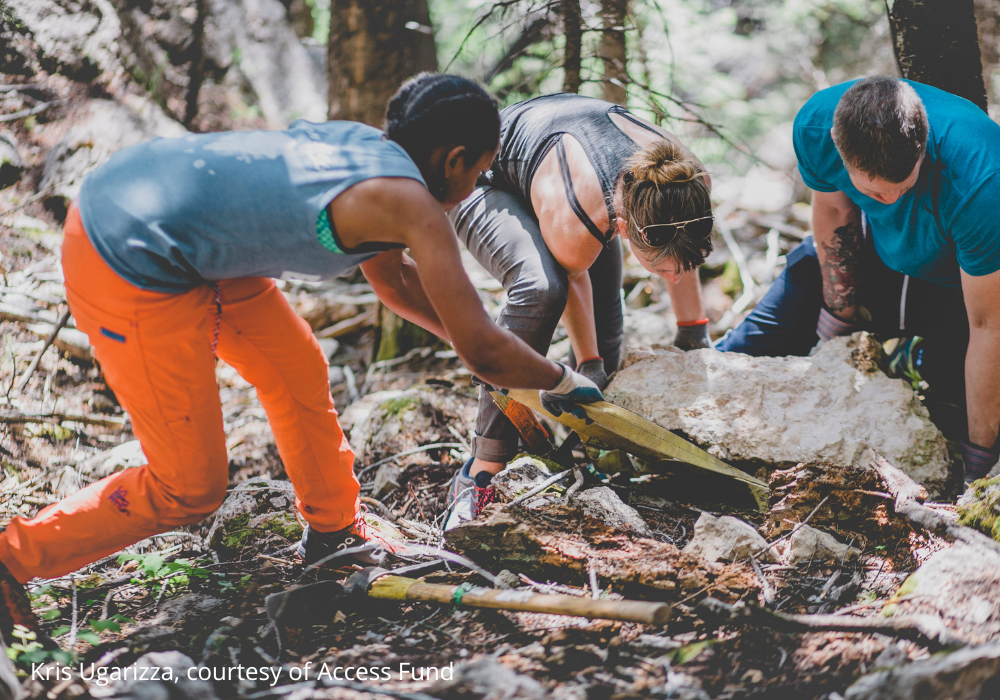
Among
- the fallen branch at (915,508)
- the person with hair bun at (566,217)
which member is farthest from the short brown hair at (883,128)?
the fallen branch at (915,508)

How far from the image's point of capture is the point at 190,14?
19.2 ft

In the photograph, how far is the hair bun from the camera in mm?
2213

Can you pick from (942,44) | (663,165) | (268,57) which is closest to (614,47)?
(942,44)

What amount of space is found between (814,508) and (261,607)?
1896mm

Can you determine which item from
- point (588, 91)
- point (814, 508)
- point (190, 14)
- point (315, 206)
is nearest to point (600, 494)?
point (814, 508)

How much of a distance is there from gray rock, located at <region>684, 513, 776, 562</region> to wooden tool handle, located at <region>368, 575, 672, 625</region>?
41 centimetres

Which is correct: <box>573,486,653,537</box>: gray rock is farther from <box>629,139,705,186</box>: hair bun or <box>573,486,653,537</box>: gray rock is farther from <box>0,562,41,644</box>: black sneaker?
<box>0,562,41,644</box>: black sneaker

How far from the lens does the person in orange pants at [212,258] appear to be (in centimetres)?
162

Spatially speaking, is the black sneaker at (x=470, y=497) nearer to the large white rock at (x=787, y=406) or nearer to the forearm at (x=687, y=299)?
the large white rock at (x=787, y=406)

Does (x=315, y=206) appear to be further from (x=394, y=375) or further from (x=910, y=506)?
(x=394, y=375)

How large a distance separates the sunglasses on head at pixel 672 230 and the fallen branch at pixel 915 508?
1.04 meters

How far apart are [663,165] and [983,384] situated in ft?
4.97

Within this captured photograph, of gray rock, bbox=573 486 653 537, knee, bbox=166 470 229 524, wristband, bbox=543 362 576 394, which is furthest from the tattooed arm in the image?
knee, bbox=166 470 229 524

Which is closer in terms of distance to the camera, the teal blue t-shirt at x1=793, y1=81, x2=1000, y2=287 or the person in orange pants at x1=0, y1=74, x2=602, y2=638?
the person in orange pants at x1=0, y1=74, x2=602, y2=638
